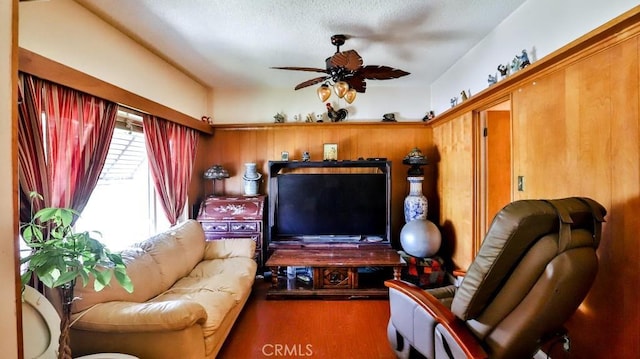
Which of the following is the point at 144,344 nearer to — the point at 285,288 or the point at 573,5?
the point at 285,288

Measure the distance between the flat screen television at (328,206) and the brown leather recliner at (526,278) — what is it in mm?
2174

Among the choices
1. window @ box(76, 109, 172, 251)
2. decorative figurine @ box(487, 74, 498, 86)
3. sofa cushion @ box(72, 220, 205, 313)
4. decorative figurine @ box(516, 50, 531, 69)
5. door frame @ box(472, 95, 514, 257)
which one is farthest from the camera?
door frame @ box(472, 95, 514, 257)

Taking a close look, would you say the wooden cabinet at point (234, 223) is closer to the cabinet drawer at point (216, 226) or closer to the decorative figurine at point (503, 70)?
the cabinet drawer at point (216, 226)

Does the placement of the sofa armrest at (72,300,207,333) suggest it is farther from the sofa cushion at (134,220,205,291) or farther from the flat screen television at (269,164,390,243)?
the flat screen television at (269,164,390,243)

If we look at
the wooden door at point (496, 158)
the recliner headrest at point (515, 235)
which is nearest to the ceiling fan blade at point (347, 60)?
the recliner headrest at point (515, 235)

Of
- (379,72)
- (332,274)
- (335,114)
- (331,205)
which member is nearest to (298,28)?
(379,72)

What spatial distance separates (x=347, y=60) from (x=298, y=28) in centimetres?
58

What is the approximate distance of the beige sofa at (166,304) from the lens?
1.58 metres

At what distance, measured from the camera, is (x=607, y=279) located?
145cm

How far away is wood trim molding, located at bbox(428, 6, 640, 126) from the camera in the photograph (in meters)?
1.28

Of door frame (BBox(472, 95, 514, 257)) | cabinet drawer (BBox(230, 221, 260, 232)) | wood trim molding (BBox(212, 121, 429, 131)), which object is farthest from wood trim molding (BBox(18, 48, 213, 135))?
door frame (BBox(472, 95, 514, 257))

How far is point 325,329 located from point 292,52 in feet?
8.63

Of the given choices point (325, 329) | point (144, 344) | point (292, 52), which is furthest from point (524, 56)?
point (144, 344)

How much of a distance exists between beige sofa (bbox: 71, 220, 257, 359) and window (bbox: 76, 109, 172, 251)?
53 centimetres
